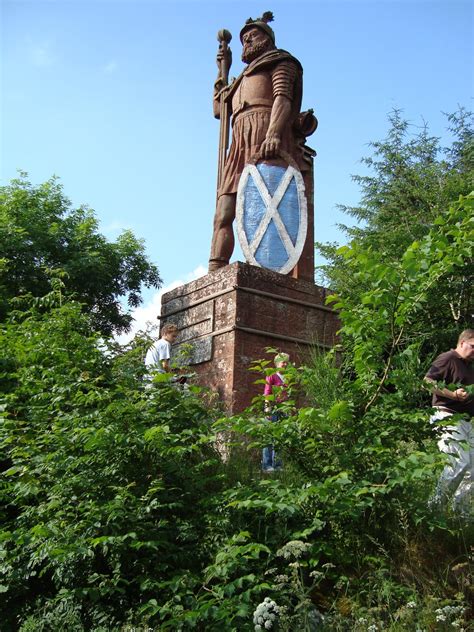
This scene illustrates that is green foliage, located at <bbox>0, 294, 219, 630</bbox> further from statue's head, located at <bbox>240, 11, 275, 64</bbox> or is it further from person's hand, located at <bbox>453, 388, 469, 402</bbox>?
statue's head, located at <bbox>240, 11, 275, 64</bbox>

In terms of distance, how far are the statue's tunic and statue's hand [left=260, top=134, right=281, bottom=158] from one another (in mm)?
149

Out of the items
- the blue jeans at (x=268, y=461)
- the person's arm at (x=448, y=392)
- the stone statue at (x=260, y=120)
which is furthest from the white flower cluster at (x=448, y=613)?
the stone statue at (x=260, y=120)

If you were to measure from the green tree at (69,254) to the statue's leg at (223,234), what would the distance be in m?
6.51

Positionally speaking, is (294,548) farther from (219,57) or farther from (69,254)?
(69,254)

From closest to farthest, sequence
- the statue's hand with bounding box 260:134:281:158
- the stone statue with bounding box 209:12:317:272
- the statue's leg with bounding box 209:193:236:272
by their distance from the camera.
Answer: the statue's hand with bounding box 260:134:281:158, the stone statue with bounding box 209:12:317:272, the statue's leg with bounding box 209:193:236:272

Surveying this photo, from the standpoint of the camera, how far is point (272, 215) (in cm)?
795

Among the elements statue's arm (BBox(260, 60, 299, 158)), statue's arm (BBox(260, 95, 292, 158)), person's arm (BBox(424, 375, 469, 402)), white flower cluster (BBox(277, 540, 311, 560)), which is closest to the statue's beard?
statue's arm (BBox(260, 60, 299, 158))

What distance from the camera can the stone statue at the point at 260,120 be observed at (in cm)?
828

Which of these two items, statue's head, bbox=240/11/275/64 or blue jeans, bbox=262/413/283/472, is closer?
blue jeans, bbox=262/413/283/472

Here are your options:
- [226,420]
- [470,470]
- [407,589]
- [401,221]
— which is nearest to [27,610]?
[226,420]

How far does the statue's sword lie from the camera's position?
9152 millimetres

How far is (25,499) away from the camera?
14.0ft

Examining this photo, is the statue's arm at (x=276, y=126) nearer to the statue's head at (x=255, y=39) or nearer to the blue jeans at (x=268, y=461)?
the statue's head at (x=255, y=39)

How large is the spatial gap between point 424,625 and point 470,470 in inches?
60.8
